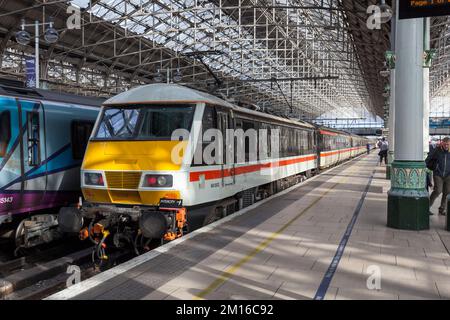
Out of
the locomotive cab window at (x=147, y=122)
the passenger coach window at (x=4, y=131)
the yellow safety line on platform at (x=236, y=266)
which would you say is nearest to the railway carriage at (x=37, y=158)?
the passenger coach window at (x=4, y=131)

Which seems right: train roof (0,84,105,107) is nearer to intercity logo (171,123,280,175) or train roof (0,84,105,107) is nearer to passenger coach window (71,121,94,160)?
passenger coach window (71,121,94,160)

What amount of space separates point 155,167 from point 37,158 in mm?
2452

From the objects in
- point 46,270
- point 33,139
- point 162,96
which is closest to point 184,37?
point 162,96

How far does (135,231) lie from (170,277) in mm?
2600

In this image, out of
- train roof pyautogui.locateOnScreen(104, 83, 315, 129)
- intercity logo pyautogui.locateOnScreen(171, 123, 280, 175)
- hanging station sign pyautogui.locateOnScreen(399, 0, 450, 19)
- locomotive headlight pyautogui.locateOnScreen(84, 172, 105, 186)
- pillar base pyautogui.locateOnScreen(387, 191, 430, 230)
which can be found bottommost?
pillar base pyautogui.locateOnScreen(387, 191, 430, 230)

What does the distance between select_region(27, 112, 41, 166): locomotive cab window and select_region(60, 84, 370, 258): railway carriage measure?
931 millimetres

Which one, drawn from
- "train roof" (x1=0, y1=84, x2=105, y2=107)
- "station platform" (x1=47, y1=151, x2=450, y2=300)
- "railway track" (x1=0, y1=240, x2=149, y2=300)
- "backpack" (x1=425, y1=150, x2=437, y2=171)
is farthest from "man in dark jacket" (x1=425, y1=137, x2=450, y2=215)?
"train roof" (x1=0, y1=84, x2=105, y2=107)

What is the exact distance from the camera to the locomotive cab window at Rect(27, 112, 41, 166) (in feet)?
26.9

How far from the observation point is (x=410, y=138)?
8.30 meters

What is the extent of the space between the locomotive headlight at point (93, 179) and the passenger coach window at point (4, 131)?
1389mm

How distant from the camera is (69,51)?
28.3 meters

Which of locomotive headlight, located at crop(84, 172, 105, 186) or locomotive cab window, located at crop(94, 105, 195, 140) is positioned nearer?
locomotive headlight, located at crop(84, 172, 105, 186)

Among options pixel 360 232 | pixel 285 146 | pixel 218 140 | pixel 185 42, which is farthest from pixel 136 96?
pixel 185 42

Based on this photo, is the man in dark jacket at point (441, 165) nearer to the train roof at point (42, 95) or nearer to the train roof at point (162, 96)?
the train roof at point (162, 96)
